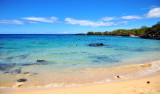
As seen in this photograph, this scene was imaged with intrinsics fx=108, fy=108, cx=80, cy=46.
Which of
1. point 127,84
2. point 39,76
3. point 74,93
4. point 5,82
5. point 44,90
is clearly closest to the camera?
point 74,93

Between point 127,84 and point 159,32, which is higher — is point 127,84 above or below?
below

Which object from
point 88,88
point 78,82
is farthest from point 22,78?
point 88,88

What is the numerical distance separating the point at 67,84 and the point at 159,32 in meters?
51.2

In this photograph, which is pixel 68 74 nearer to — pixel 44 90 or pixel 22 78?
pixel 44 90

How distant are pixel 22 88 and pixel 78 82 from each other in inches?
105

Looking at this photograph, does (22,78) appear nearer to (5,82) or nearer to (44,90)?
(5,82)

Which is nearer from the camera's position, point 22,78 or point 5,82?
point 5,82

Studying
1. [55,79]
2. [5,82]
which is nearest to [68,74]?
[55,79]

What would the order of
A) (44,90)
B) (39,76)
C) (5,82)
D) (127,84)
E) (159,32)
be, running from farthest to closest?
(159,32)
(39,76)
(5,82)
(127,84)
(44,90)

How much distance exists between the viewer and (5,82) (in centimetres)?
560

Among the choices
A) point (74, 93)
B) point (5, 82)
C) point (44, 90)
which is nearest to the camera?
point (74, 93)

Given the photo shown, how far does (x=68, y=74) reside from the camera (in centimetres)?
670

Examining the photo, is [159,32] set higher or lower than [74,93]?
higher

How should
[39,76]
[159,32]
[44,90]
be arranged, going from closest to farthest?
[44,90]
[39,76]
[159,32]
